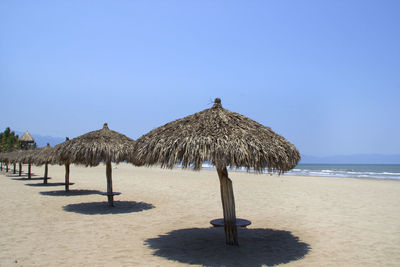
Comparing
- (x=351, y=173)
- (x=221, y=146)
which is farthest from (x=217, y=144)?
(x=351, y=173)

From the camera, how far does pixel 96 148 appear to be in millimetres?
9422

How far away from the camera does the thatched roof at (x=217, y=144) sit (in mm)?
4965

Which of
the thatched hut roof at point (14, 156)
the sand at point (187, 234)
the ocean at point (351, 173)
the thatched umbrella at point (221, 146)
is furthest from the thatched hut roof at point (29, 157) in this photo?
the ocean at point (351, 173)

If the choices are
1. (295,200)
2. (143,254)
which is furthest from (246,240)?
(295,200)

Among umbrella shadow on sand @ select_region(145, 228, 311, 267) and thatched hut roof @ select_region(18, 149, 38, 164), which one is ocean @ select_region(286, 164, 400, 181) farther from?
umbrella shadow on sand @ select_region(145, 228, 311, 267)

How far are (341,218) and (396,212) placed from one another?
2459mm

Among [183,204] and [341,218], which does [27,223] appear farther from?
[341,218]

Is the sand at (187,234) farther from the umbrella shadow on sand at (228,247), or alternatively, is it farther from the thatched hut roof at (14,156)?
the thatched hut roof at (14,156)

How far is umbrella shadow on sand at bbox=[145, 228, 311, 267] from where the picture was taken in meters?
5.15

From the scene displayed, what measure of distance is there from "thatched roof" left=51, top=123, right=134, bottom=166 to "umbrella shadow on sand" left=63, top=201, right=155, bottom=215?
1.45 metres

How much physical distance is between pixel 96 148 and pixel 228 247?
5.36m

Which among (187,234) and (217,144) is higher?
(217,144)

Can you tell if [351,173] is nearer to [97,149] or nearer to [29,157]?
[29,157]

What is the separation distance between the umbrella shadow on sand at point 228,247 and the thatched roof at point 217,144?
1.47m
